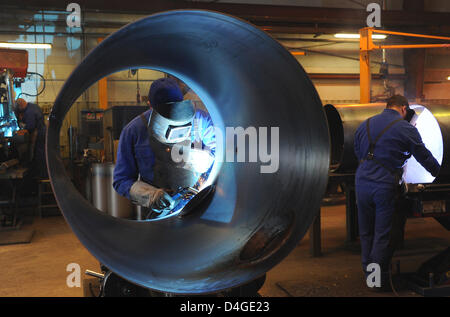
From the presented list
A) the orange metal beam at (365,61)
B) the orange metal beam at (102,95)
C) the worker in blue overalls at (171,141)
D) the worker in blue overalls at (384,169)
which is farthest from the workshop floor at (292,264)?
the orange metal beam at (102,95)

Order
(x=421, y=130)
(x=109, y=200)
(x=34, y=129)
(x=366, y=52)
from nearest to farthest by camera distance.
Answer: (x=421, y=130) → (x=366, y=52) → (x=109, y=200) → (x=34, y=129)

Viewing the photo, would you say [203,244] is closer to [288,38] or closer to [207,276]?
[207,276]

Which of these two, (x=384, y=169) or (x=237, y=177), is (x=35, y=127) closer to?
(x=384, y=169)

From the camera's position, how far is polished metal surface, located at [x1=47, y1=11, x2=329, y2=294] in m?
0.78

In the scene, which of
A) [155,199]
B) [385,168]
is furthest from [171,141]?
[385,168]

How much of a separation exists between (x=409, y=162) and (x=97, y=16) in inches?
275

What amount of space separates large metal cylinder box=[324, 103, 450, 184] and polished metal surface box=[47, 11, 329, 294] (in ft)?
9.82

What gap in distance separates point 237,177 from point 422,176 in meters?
3.37

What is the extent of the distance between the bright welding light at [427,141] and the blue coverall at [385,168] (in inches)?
20.9

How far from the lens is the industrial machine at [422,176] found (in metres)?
3.21

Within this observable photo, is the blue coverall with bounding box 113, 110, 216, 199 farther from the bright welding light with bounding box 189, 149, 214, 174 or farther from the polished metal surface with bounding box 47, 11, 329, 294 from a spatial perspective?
the polished metal surface with bounding box 47, 11, 329, 294

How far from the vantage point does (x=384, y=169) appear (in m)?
3.24
